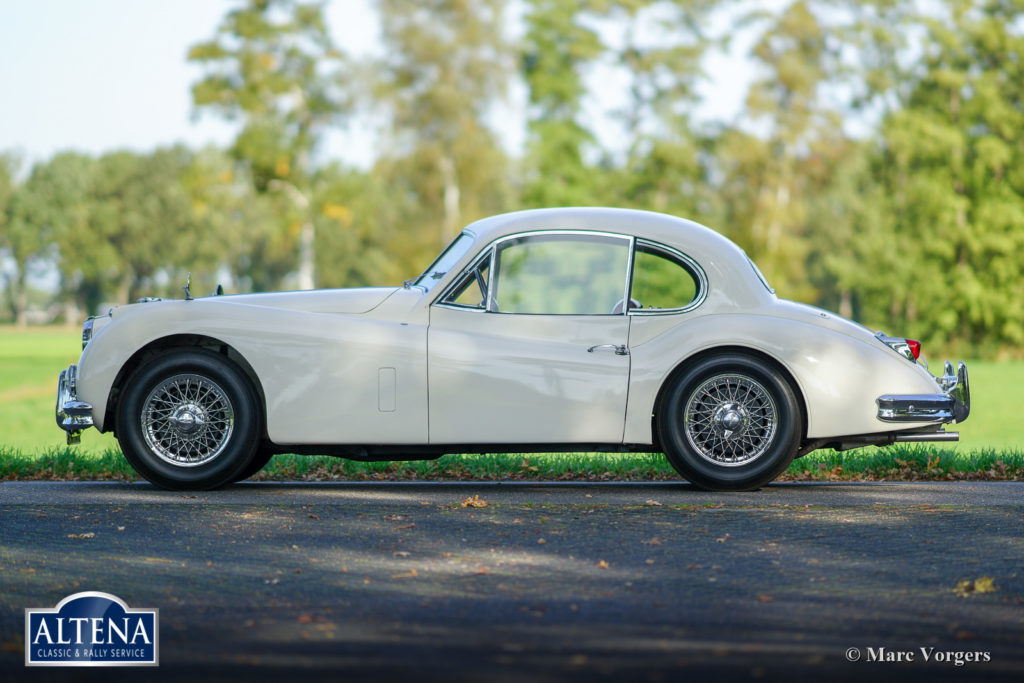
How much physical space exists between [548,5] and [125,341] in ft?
146

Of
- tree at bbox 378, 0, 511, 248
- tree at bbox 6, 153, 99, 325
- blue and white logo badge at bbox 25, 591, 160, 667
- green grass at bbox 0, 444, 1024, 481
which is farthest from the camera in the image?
tree at bbox 6, 153, 99, 325

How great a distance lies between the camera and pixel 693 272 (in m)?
8.17

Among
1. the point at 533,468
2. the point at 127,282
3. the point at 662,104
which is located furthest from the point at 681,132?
the point at 127,282

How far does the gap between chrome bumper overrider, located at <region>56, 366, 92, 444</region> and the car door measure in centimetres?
216

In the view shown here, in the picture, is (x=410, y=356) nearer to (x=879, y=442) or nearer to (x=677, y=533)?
(x=677, y=533)

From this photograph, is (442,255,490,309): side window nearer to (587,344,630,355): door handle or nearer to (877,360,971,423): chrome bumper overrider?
(587,344,630,355): door handle

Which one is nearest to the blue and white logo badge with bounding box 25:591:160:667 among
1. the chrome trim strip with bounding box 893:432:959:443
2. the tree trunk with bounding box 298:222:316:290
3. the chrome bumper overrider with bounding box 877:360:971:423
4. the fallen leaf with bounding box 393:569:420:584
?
the fallen leaf with bounding box 393:569:420:584

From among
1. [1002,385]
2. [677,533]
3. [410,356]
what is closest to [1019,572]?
[677,533]

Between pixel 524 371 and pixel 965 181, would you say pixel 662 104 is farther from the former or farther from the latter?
pixel 524 371

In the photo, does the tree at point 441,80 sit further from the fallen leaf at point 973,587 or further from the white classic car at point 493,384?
the fallen leaf at point 973,587

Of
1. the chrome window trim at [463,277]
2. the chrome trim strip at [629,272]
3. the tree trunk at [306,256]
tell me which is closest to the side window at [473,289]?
the chrome window trim at [463,277]

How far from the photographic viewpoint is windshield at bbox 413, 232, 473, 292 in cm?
816

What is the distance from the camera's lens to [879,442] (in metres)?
7.95

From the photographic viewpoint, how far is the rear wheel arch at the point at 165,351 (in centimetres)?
788
